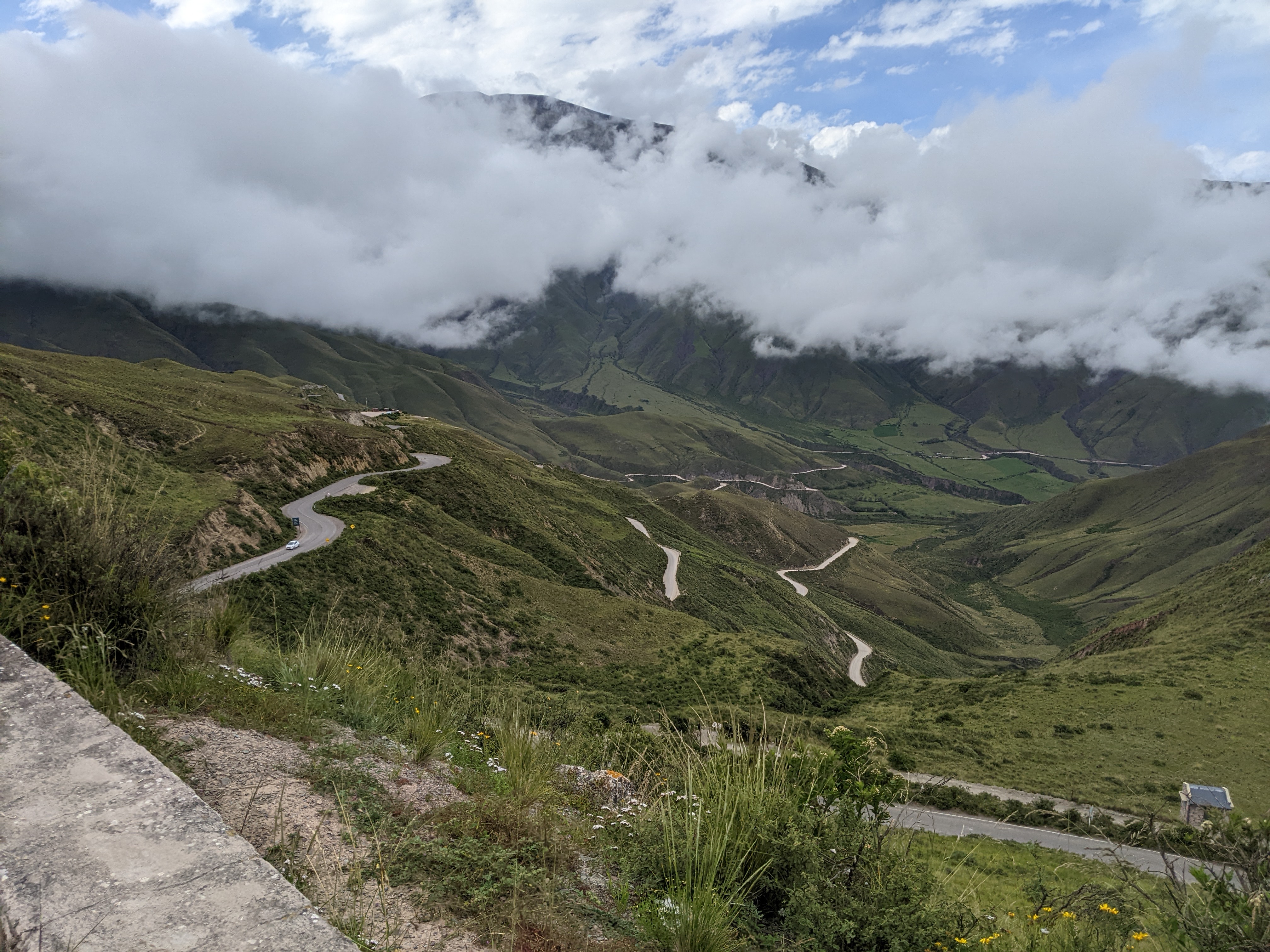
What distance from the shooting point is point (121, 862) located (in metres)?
3.40

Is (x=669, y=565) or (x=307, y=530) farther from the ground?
(x=307, y=530)

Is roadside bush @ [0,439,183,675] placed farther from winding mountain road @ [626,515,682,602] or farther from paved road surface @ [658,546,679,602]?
paved road surface @ [658,546,679,602]

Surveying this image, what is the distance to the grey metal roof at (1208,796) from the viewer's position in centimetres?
3028

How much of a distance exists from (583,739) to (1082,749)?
45102 millimetres

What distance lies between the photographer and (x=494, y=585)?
4975 centimetres

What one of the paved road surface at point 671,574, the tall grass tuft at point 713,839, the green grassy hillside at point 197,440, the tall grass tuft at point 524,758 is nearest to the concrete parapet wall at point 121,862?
the tall grass tuft at point 713,839

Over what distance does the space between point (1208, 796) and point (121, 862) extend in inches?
1663

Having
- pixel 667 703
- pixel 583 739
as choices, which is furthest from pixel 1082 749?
pixel 583 739

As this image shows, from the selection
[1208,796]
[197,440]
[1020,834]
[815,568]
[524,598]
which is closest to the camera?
[1020,834]

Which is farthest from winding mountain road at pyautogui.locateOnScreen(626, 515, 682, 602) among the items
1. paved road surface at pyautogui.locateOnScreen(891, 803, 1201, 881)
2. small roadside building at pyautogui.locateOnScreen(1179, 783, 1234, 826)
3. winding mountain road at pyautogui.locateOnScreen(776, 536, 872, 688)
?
small roadside building at pyautogui.locateOnScreen(1179, 783, 1234, 826)

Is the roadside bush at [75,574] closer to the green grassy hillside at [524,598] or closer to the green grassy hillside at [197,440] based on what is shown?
the green grassy hillside at [197,440]

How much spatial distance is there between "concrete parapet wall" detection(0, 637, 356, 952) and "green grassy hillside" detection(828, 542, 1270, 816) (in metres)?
40.2

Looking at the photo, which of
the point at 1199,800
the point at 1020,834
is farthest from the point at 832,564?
the point at 1020,834

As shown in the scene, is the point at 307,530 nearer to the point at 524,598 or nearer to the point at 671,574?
the point at 524,598
